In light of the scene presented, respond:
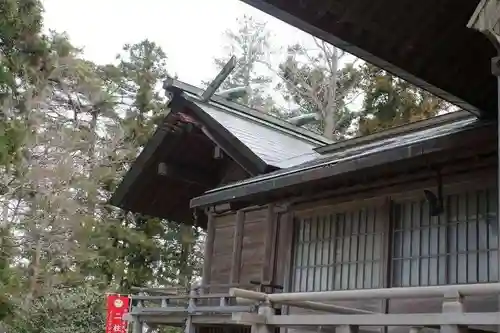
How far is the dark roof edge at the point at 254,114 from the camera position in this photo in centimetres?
1052

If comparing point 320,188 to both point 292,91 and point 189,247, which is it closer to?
point 189,247

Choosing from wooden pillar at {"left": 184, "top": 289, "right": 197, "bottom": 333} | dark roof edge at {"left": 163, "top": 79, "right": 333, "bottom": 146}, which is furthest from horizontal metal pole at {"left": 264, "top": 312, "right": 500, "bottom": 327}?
dark roof edge at {"left": 163, "top": 79, "right": 333, "bottom": 146}

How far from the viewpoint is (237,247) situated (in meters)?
9.55

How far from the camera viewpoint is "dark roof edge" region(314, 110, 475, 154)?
8500 millimetres

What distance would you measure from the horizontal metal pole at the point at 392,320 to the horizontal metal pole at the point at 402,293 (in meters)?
0.13

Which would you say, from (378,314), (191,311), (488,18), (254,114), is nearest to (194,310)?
(191,311)

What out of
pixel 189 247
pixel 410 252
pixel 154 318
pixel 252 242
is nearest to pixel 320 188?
pixel 410 252

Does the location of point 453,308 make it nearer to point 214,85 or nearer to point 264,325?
point 264,325

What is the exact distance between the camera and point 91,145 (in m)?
18.9

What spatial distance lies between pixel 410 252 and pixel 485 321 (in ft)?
10.2

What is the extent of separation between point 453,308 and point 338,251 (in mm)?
3717

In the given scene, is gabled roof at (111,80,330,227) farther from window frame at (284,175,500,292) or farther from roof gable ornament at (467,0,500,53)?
roof gable ornament at (467,0,500,53)

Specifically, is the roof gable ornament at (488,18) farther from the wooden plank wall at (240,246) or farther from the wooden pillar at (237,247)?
the wooden pillar at (237,247)

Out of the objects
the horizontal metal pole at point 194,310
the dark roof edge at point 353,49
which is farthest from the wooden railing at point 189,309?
the dark roof edge at point 353,49
